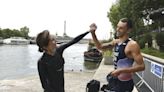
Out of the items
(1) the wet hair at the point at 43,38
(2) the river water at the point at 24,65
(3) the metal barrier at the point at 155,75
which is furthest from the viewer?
(2) the river water at the point at 24,65

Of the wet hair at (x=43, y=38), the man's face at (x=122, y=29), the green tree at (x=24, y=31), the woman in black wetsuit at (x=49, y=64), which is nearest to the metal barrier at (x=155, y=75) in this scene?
the man's face at (x=122, y=29)

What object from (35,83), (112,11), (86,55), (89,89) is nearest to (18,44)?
(112,11)

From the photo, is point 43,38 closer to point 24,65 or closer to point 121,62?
point 121,62

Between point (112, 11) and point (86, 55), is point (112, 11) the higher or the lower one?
the higher one

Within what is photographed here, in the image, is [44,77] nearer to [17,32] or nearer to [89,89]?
[89,89]

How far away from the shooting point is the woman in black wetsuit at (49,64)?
14.3ft

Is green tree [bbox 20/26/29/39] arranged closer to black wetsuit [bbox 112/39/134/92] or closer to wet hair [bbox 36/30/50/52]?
black wetsuit [bbox 112/39/134/92]

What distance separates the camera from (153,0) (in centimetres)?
3756

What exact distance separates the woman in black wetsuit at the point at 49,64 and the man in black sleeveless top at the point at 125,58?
0.73m

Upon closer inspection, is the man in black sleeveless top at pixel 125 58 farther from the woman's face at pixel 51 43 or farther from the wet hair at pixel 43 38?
the wet hair at pixel 43 38

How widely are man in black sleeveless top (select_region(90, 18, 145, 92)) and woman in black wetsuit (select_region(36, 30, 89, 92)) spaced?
0.73 m

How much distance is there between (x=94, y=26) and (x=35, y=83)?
34.7 feet

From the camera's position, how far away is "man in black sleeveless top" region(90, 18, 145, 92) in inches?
184

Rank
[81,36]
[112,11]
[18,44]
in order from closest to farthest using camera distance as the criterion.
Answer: [81,36], [112,11], [18,44]
